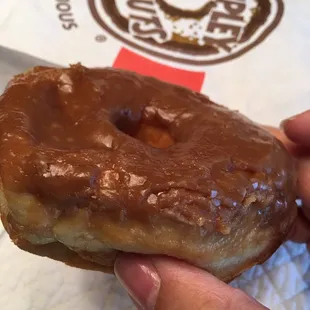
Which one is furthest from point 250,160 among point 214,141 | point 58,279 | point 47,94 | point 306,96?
point 306,96

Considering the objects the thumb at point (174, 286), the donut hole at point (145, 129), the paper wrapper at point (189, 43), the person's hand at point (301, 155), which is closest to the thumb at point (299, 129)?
the person's hand at point (301, 155)

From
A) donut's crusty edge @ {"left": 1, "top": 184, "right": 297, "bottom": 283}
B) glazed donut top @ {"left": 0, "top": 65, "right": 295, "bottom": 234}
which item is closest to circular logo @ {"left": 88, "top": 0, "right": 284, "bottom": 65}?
glazed donut top @ {"left": 0, "top": 65, "right": 295, "bottom": 234}

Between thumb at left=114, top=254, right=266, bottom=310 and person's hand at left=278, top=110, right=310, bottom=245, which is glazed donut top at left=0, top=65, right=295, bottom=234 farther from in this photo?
person's hand at left=278, top=110, right=310, bottom=245

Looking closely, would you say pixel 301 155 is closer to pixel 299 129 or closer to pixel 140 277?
pixel 299 129

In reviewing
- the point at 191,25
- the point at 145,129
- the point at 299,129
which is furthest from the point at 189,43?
Answer: the point at 145,129

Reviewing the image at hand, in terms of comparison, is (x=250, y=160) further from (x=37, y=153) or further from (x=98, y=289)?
(x=98, y=289)

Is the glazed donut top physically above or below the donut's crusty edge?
above
